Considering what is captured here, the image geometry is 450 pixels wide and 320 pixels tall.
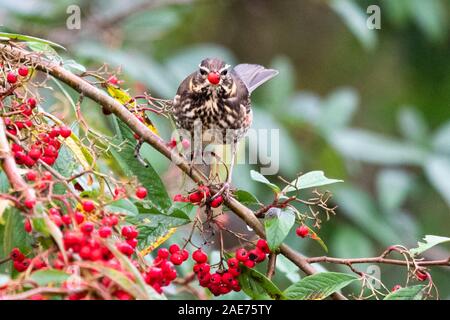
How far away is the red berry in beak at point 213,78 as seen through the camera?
9.06 feet

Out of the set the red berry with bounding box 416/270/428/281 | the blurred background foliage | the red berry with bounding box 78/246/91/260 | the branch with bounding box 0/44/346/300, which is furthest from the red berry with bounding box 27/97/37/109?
the blurred background foliage

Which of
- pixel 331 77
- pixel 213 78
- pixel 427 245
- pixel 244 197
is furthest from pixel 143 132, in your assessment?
pixel 331 77

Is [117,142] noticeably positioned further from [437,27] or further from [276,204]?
[437,27]

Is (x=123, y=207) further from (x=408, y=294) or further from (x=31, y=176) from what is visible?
(x=408, y=294)

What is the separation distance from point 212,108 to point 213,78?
107 millimetres

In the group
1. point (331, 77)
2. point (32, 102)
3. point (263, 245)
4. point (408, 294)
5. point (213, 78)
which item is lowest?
point (408, 294)

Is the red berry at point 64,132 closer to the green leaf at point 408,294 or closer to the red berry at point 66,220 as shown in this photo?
the red berry at point 66,220

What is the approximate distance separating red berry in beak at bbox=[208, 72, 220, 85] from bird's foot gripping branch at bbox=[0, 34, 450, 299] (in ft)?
1.98

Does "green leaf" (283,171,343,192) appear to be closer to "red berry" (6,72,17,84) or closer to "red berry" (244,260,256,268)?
"red berry" (244,260,256,268)

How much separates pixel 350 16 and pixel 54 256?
2985 mm

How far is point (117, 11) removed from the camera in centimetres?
455

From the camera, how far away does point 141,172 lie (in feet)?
6.97
